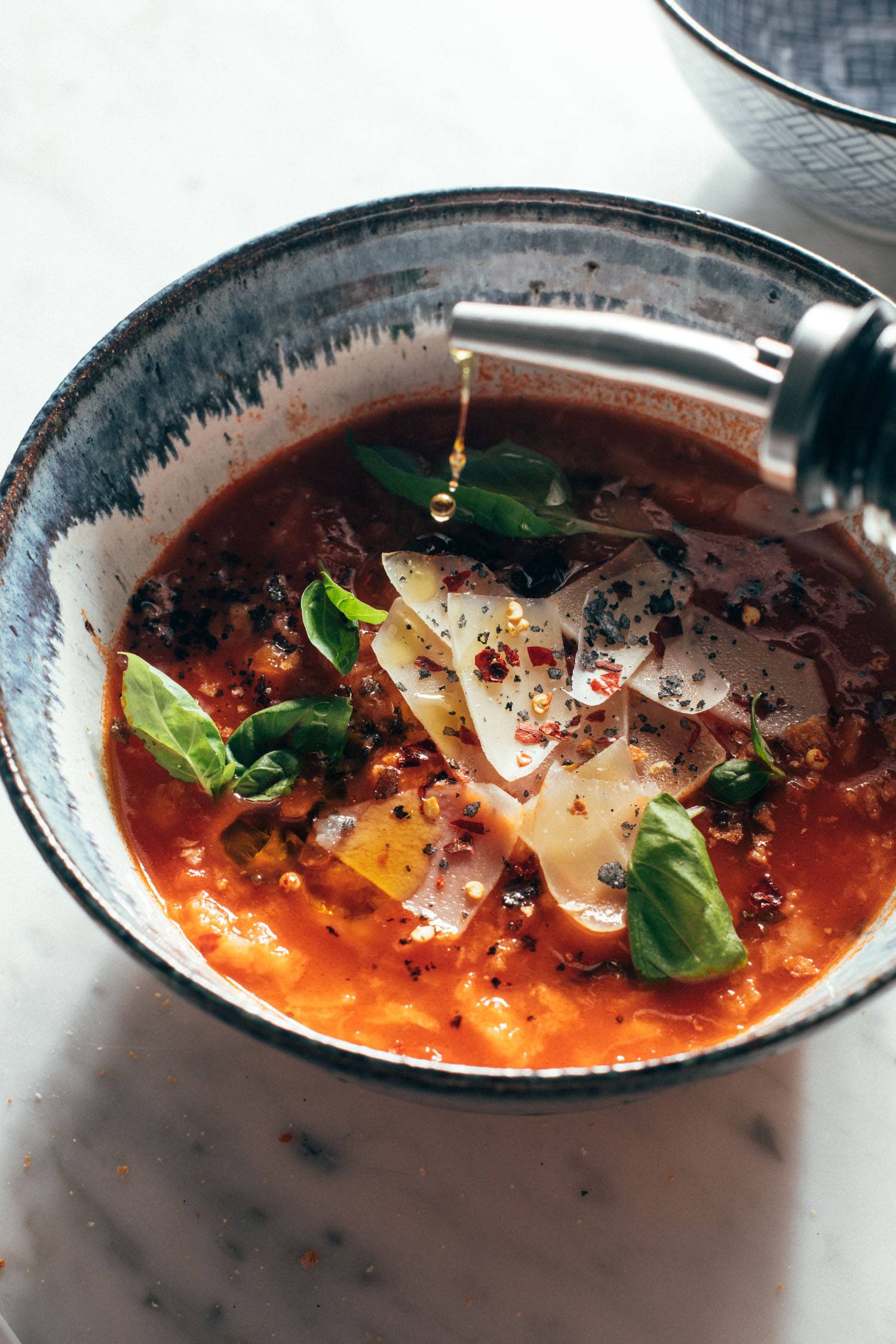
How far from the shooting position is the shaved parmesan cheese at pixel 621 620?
2.08 m

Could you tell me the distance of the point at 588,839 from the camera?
1924 millimetres

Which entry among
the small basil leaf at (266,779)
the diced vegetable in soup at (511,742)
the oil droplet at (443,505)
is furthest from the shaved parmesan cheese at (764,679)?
the small basil leaf at (266,779)

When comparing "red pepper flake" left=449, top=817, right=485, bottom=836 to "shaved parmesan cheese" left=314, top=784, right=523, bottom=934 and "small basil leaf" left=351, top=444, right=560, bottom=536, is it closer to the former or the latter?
"shaved parmesan cheese" left=314, top=784, right=523, bottom=934

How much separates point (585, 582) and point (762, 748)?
42cm

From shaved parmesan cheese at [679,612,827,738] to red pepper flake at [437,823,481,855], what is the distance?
45 centimetres

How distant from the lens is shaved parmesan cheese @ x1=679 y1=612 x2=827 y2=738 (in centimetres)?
205

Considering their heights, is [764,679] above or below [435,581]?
below

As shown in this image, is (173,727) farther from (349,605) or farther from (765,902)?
(765,902)

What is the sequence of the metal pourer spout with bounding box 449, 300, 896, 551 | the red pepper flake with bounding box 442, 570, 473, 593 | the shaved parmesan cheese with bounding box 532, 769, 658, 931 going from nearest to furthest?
the metal pourer spout with bounding box 449, 300, 896, 551 → the shaved parmesan cheese with bounding box 532, 769, 658, 931 → the red pepper flake with bounding box 442, 570, 473, 593

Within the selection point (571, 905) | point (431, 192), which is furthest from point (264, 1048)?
point (431, 192)

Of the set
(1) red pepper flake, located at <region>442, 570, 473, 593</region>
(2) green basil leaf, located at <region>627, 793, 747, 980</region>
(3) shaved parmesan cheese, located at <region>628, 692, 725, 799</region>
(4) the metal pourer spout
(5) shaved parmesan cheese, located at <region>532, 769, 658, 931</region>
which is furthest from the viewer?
(1) red pepper flake, located at <region>442, 570, 473, 593</region>

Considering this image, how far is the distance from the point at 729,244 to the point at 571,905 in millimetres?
1079

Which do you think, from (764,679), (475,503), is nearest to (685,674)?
(764,679)

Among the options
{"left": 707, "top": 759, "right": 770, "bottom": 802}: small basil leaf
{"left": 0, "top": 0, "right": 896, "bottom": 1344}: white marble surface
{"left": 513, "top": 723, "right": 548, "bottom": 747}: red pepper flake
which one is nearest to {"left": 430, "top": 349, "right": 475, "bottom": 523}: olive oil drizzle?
{"left": 513, "top": 723, "right": 548, "bottom": 747}: red pepper flake
